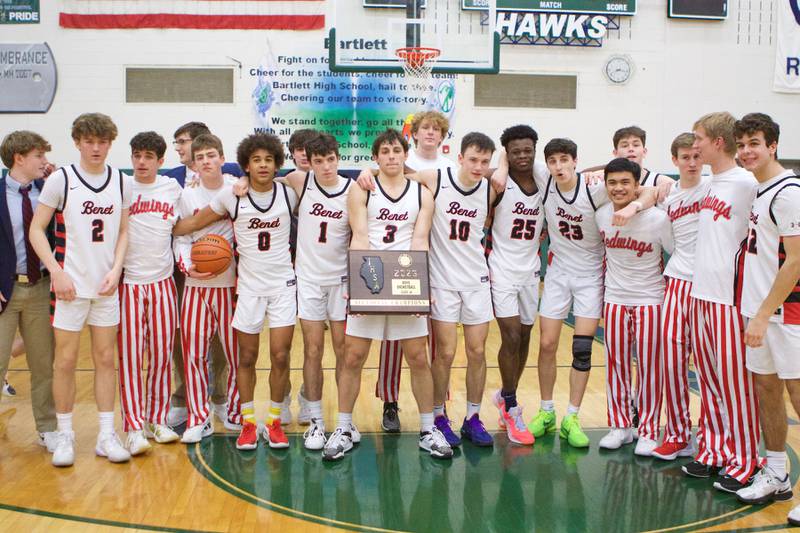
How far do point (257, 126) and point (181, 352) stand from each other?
8.41m

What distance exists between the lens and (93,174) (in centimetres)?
434

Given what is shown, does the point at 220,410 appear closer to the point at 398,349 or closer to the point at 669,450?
the point at 398,349

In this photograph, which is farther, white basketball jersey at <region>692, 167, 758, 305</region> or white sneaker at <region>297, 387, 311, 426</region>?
white sneaker at <region>297, 387, 311, 426</region>

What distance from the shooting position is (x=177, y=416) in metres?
5.20

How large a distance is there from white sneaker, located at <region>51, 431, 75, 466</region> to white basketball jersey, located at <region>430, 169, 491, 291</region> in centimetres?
232

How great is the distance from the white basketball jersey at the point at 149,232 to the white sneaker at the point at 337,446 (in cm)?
144

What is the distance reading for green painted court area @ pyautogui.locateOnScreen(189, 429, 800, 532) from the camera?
3623 millimetres

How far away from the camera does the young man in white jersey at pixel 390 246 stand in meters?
4.42

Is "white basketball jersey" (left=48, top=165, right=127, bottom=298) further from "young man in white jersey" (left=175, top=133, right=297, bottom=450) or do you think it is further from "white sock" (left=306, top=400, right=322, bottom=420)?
"white sock" (left=306, top=400, right=322, bottom=420)

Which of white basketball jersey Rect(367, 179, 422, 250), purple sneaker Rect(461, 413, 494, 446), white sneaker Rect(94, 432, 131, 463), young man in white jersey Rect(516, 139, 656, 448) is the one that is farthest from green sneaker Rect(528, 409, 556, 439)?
white sneaker Rect(94, 432, 131, 463)

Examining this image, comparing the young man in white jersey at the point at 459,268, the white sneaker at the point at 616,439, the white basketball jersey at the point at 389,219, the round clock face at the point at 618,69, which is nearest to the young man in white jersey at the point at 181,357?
the white basketball jersey at the point at 389,219

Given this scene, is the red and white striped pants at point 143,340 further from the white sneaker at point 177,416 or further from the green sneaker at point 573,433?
the green sneaker at point 573,433

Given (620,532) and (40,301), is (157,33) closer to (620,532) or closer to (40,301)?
(40,301)

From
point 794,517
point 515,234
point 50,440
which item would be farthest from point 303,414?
point 794,517
